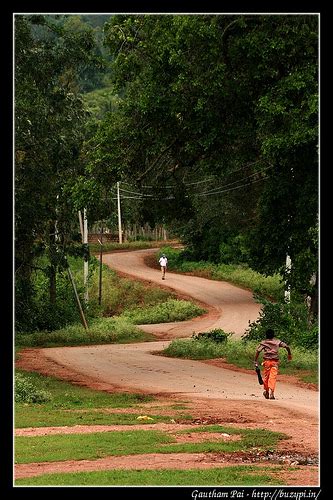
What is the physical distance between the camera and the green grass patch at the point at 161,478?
36.9 feet

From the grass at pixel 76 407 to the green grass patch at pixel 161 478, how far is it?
4.60 meters

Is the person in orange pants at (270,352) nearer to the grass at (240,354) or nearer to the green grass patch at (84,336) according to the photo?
the grass at (240,354)

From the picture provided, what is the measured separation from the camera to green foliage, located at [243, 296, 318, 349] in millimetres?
28047

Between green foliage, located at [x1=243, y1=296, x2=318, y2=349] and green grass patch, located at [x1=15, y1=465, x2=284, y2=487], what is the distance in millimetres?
16052

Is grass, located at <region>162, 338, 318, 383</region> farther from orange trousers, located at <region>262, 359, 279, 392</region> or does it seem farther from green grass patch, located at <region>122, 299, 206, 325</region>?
green grass patch, located at <region>122, 299, 206, 325</region>

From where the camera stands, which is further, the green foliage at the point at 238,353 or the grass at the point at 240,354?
the green foliage at the point at 238,353

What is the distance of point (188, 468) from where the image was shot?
40.2ft

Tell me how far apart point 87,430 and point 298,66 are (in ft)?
34.1

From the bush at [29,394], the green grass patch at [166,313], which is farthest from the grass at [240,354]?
the green grass patch at [166,313]

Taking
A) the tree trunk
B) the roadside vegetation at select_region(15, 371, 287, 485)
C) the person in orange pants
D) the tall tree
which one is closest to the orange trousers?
the person in orange pants

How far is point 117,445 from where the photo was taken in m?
Result: 14.0

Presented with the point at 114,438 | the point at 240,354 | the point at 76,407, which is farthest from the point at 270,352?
the point at 240,354
